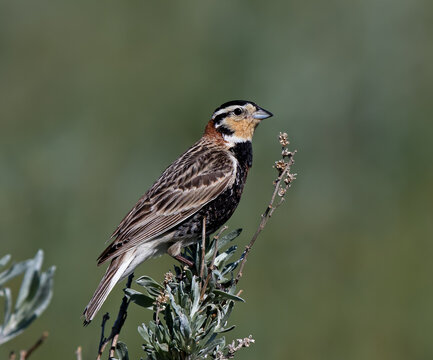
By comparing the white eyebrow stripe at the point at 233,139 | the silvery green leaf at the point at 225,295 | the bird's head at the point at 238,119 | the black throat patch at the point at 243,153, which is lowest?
the silvery green leaf at the point at 225,295

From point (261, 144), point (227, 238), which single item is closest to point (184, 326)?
point (227, 238)

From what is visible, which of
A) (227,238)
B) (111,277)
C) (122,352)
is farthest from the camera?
(111,277)

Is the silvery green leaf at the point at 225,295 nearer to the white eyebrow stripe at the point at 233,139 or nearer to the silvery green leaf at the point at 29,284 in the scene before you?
the silvery green leaf at the point at 29,284

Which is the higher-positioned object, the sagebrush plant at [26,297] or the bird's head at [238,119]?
the bird's head at [238,119]

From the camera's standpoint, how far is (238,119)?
5.08m

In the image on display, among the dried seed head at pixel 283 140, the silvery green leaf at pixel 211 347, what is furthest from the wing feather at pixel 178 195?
the silvery green leaf at pixel 211 347

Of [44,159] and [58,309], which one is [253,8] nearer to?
[44,159]

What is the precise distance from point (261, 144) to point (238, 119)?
2163 millimetres

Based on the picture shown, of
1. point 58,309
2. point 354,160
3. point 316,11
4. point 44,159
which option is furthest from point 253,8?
point 58,309

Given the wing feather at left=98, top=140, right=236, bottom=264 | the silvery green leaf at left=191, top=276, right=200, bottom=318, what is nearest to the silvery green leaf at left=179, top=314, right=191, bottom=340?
the silvery green leaf at left=191, top=276, right=200, bottom=318

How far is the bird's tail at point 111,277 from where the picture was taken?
3.95 meters

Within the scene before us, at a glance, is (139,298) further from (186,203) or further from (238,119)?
(238,119)

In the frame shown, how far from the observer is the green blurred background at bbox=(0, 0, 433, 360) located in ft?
20.2

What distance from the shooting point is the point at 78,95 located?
8.06m
